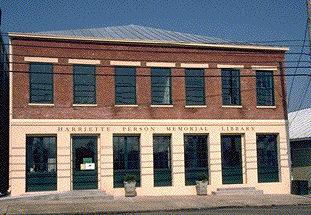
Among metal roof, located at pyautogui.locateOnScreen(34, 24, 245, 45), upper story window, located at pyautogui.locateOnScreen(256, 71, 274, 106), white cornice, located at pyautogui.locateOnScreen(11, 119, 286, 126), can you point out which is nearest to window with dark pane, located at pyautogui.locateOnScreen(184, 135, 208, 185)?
white cornice, located at pyautogui.locateOnScreen(11, 119, 286, 126)

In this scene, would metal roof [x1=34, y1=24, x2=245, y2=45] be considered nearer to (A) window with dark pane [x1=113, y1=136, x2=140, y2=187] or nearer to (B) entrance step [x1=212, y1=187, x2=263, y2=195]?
(A) window with dark pane [x1=113, y1=136, x2=140, y2=187]

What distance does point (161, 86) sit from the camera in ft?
86.5

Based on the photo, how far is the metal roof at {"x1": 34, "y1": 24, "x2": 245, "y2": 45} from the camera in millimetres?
27359

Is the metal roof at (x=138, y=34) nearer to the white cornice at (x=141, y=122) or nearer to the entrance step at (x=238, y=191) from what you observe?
the white cornice at (x=141, y=122)

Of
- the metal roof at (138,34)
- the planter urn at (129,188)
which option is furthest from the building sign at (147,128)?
the metal roof at (138,34)

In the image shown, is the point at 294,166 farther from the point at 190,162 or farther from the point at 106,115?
the point at 106,115

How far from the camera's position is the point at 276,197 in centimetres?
2536

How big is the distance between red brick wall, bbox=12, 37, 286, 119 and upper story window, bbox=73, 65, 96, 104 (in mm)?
267

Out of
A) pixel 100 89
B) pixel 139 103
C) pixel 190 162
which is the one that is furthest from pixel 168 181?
pixel 100 89

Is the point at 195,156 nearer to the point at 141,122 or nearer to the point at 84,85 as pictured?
the point at 141,122

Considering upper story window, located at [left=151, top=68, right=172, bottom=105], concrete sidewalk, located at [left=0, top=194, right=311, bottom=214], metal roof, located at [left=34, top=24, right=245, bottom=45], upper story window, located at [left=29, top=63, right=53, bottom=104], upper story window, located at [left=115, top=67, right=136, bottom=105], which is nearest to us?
concrete sidewalk, located at [left=0, top=194, right=311, bottom=214]

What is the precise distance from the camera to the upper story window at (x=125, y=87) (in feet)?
84.5

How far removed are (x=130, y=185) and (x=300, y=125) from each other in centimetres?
1568

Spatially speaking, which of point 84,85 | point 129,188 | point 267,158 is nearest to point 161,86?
point 84,85
